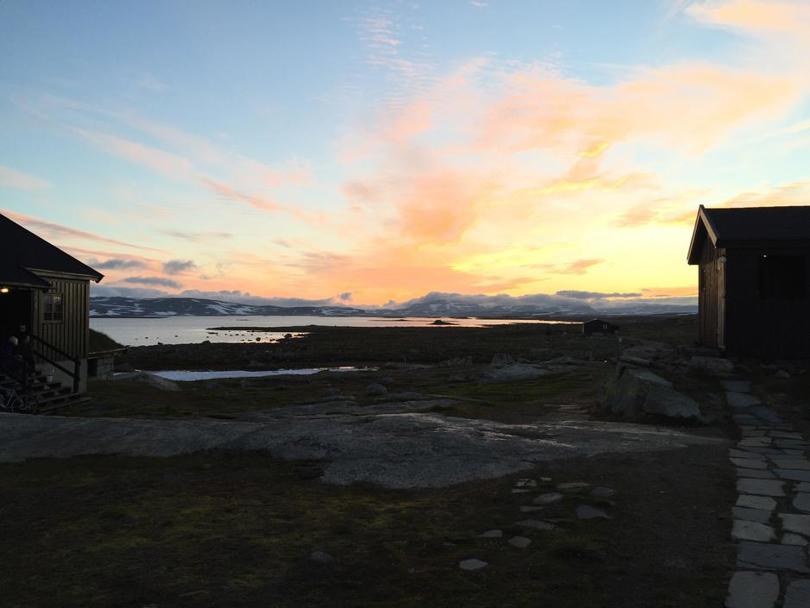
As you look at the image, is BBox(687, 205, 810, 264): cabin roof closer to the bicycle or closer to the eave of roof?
the bicycle

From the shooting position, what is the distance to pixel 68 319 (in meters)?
24.8

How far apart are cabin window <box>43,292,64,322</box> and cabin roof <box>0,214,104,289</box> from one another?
3.61 feet

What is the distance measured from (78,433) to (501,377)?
19.5 metres

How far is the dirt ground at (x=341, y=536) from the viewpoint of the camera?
18.3ft

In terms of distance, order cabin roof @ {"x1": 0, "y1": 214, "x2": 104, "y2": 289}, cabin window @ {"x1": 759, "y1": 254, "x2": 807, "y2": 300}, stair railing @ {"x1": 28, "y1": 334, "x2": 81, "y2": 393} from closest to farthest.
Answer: cabin roof @ {"x1": 0, "y1": 214, "x2": 104, "y2": 289}, stair railing @ {"x1": 28, "y1": 334, "x2": 81, "y2": 393}, cabin window @ {"x1": 759, "y1": 254, "x2": 807, "y2": 300}

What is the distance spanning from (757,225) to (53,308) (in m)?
28.1

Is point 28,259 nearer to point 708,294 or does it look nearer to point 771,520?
point 771,520

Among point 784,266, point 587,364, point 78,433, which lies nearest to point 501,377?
point 587,364

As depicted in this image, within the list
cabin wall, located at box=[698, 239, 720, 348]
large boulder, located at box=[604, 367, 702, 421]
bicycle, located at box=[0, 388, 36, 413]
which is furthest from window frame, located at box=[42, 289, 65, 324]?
cabin wall, located at box=[698, 239, 720, 348]

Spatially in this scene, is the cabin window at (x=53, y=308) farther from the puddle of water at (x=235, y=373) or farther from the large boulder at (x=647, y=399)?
the large boulder at (x=647, y=399)

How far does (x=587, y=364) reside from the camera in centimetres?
3225

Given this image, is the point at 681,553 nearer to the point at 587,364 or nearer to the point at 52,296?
the point at 52,296

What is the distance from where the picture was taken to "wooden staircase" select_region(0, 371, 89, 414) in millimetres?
18891

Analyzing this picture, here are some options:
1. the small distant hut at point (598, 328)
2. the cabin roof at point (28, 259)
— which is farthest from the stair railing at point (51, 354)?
the small distant hut at point (598, 328)
